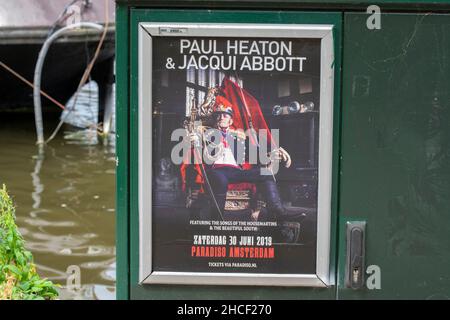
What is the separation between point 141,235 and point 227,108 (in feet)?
1.85

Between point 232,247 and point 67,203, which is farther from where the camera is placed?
point 67,203

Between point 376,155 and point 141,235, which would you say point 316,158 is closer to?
point 376,155

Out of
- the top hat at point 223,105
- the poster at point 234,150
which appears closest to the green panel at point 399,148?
the poster at point 234,150

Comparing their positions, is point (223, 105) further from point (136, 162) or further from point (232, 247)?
point (232, 247)

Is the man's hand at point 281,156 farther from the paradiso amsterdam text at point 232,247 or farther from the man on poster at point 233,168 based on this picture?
the paradiso amsterdam text at point 232,247

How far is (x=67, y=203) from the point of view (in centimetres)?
873

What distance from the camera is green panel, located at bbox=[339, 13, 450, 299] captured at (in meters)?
2.79

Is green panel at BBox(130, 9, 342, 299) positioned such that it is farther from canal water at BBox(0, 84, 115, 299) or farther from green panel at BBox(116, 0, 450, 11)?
canal water at BBox(0, 84, 115, 299)

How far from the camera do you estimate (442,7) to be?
109 inches

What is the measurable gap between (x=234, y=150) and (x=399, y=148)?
60cm

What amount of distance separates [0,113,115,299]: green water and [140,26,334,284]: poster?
3.11 m

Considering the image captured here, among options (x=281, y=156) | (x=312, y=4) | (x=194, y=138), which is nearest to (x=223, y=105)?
(x=194, y=138)

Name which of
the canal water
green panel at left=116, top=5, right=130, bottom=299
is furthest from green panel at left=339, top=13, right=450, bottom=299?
the canal water
